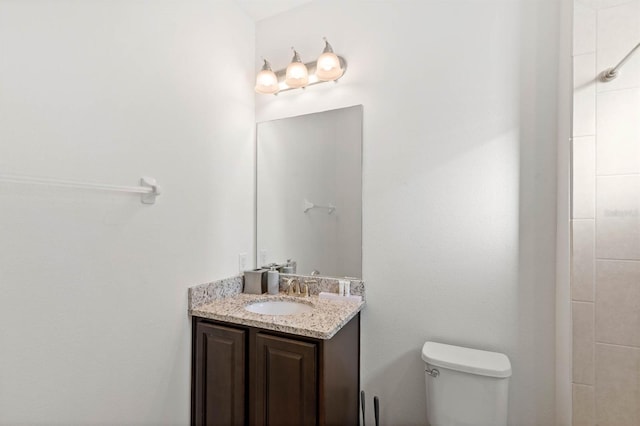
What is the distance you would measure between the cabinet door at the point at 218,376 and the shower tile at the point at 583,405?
4.40 feet

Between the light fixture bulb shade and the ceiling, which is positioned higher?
the ceiling

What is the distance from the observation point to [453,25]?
1.50 m

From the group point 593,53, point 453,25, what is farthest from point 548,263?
point 453,25

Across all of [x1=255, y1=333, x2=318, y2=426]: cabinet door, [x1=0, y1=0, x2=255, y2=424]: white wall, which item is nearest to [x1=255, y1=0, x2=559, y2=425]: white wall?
[x1=255, y1=333, x2=318, y2=426]: cabinet door

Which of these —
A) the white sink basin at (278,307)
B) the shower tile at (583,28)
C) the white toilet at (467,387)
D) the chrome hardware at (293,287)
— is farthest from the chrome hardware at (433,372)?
the shower tile at (583,28)

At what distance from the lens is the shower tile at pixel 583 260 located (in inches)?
43.6

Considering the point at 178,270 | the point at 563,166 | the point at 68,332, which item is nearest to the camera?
the point at 68,332

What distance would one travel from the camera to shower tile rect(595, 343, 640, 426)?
1.06 meters

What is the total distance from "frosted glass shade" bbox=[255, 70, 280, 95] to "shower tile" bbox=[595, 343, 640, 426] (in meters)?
1.98

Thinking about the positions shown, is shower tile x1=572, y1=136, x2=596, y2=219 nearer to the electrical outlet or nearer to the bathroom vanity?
the bathroom vanity

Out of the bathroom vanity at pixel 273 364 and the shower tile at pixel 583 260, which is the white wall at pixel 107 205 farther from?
the shower tile at pixel 583 260

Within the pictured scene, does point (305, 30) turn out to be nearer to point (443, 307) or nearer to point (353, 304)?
point (353, 304)

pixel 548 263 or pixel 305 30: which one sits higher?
pixel 305 30

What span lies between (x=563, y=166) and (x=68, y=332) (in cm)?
200
